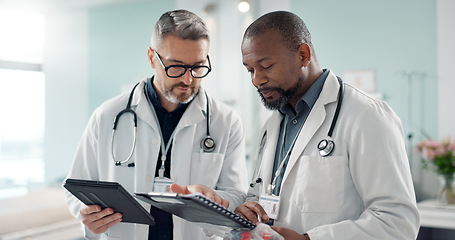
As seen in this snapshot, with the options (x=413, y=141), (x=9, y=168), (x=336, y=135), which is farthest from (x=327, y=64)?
(x=336, y=135)

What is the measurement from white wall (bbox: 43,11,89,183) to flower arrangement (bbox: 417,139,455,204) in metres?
2.89

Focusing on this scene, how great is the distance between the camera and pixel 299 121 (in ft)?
5.11

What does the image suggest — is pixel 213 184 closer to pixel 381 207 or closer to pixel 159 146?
pixel 159 146

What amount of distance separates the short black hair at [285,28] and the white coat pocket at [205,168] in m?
0.57

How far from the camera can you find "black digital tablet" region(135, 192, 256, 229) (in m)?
1.20

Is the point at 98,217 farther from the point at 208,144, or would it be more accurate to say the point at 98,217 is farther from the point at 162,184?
the point at 208,144

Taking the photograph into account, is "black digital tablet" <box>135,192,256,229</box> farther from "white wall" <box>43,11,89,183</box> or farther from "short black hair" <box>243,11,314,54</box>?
"white wall" <box>43,11,89,183</box>

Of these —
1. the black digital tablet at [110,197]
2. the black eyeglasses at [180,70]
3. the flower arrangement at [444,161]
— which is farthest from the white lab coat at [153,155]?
the flower arrangement at [444,161]

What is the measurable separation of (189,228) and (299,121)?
64 centimetres

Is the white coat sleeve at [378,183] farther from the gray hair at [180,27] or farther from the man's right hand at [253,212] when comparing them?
the gray hair at [180,27]

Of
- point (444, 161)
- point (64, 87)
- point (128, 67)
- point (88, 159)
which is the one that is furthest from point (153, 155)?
point (128, 67)

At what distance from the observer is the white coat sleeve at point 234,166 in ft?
6.37

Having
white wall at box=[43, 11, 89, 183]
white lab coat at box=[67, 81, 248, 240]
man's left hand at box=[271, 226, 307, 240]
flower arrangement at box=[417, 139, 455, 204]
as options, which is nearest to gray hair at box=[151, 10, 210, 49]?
white lab coat at box=[67, 81, 248, 240]

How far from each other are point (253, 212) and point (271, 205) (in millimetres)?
64
